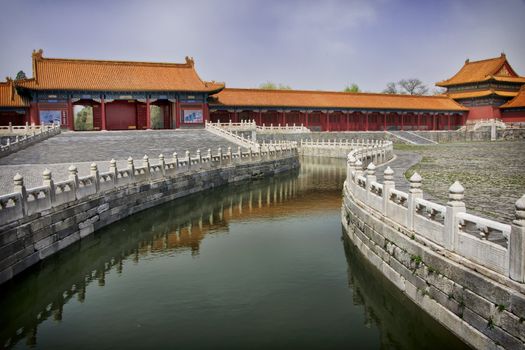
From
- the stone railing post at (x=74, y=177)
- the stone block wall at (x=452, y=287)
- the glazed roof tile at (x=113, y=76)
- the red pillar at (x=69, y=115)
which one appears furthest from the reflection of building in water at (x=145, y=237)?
the red pillar at (x=69, y=115)

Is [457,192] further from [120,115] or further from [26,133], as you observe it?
[120,115]

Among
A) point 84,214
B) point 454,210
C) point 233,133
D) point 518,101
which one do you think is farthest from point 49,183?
point 518,101

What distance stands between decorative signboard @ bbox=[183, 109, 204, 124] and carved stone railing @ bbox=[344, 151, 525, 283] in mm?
34540

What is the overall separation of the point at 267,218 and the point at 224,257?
567cm

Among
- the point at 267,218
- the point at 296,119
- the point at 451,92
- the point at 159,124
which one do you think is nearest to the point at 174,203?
the point at 267,218

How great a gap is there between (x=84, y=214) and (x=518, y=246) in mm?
13029

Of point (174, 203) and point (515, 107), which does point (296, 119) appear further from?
point (174, 203)

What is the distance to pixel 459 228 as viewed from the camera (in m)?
7.93

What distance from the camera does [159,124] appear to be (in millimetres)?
62406

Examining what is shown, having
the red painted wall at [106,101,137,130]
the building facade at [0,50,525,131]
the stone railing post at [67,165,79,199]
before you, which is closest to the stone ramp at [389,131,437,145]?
the building facade at [0,50,525,131]

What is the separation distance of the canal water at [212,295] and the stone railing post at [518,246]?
2008 mm

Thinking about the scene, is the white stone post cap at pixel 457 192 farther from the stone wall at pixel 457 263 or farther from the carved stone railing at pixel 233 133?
the carved stone railing at pixel 233 133

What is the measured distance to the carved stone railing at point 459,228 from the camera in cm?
636

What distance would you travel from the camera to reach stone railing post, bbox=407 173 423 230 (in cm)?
946
